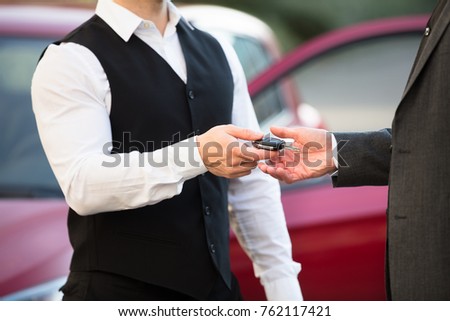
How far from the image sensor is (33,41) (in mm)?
4164

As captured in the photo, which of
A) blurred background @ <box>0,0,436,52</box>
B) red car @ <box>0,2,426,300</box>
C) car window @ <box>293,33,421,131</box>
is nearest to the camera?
red car @ <box>0,2,426,300</box>

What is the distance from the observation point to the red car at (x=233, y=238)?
137 inches

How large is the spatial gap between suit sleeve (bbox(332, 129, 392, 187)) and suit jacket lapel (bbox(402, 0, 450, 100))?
1.02 feet

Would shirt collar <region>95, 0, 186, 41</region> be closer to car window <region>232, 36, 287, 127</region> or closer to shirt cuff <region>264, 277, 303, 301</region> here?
shirt cuff <region>264, 277, 303, 301</region>

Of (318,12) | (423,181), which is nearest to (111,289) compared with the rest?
(423,181)

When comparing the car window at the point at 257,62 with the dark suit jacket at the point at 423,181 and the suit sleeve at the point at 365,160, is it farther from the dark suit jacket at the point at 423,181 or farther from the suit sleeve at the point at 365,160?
the dark suit jacket at the point at 423,181

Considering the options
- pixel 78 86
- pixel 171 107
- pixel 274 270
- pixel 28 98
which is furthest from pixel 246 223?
pixel 28 98

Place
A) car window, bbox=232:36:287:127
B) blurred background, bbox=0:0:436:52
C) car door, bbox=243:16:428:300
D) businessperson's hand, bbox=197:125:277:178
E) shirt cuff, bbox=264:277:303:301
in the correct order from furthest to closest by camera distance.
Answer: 1. blurred background, bbox=0:0:436:52
2. car window, bbox=232:36:287:127
3. car door, bbox=243:16:428:300
4. shirt cuff, bbox=264:277:303:301
5. businessperson's hand, bbox=197:125:277:178

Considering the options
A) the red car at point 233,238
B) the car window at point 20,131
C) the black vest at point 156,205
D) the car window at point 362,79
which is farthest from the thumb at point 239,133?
the car window at point 362,79

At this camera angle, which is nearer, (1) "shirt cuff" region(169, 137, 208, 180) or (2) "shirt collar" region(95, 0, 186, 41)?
(1) "shirt cuff" region(169, 137, 208, 180)

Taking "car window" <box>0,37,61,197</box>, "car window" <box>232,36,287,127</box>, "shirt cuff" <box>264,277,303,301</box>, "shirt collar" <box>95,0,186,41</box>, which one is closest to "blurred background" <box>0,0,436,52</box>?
"car window" <box>232,36,287,127</box>

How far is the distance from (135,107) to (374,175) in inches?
26.1

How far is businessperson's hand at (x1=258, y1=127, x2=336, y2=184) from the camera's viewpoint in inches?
104

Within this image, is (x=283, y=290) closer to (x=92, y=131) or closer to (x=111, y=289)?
(x=111, y=289)
